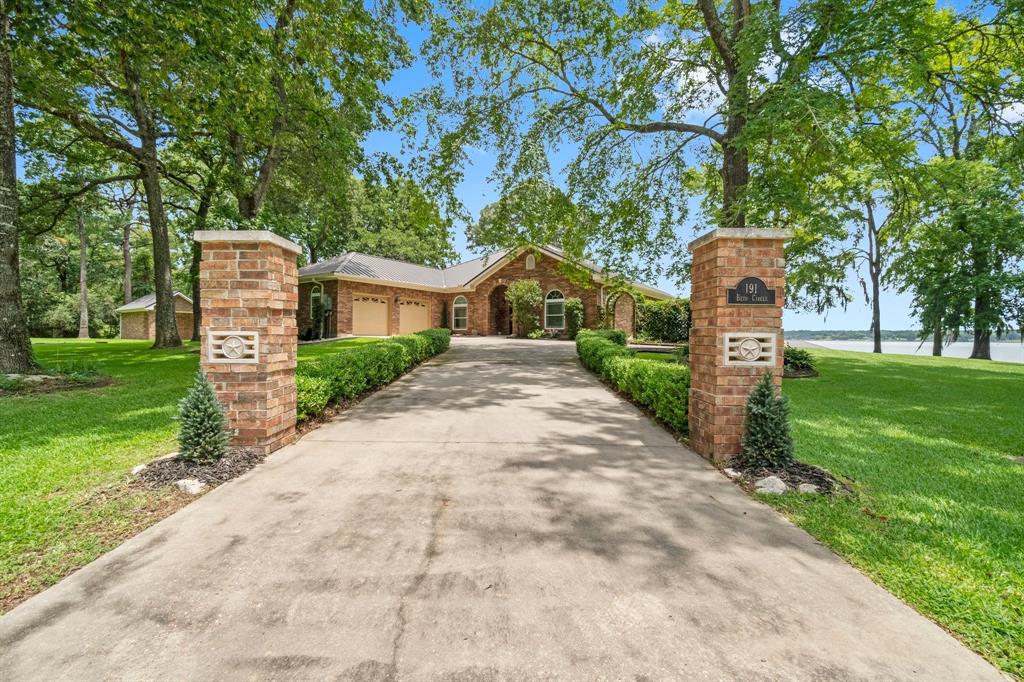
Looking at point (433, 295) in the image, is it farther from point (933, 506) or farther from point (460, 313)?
point (933, 506)

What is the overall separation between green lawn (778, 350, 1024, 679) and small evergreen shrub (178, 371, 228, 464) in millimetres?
4868

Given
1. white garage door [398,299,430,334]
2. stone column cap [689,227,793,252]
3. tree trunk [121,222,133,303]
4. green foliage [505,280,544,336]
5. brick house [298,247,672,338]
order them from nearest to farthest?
stone column cap [689,227,793,252] → brick house [298,247,672,338] → green foliage [505,280,544,336] → white garage door [398,299,430,334] → tree trunk [121,222,133,303]

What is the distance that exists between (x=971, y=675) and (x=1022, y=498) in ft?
10.2

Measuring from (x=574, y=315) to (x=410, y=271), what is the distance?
10270 mm

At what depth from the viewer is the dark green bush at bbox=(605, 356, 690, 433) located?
16.4 ft

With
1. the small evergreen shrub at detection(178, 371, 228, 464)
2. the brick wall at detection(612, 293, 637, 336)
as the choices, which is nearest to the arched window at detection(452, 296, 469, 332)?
the brick wall at detection(612, 293, 637, 336)

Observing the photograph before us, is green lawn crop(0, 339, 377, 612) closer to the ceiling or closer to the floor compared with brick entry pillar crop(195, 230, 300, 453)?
closer to the floor

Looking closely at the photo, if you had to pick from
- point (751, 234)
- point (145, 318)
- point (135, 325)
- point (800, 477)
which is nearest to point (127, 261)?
point (135, 325)

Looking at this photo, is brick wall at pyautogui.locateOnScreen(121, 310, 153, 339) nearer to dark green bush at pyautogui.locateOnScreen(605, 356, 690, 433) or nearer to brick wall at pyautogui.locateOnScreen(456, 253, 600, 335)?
brick wall at pyautogui.locateOnScreen(456, 253, 600, 335)

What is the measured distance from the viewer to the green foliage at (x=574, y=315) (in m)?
21.2

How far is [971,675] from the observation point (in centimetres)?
171

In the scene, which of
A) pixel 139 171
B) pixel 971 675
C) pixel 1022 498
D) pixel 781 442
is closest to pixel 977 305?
pixel 1022 498

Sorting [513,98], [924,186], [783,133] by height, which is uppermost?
[513,98]

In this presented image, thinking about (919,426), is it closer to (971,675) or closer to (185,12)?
(971,675)
